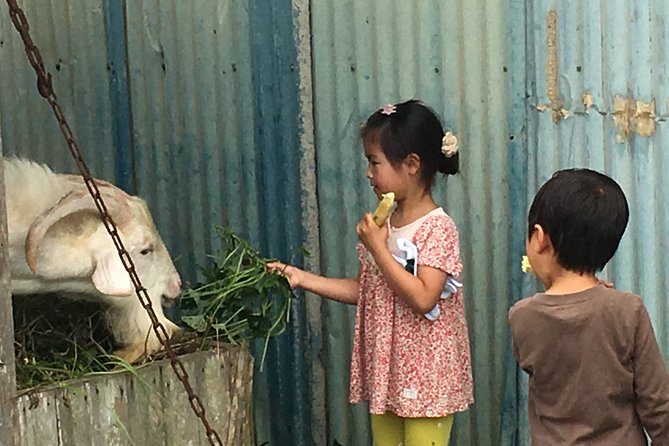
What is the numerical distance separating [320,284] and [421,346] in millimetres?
392

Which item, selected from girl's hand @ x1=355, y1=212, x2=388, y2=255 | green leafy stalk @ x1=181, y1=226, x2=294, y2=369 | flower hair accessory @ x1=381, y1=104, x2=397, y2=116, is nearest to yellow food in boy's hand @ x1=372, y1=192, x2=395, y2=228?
girl's hand @ x1=355, y1=212, x2=388, y2=255

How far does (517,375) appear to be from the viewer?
4262mm

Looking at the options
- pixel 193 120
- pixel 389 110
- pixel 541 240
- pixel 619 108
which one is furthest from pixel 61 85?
pixel 541 240

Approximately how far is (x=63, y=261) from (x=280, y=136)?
3.93ft

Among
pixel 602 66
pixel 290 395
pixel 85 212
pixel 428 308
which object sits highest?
pixel 602 66

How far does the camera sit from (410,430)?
3768mm

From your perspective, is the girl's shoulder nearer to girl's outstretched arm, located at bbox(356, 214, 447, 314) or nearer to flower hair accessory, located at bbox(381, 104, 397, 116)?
girl's outstretched arm, located at bbox(356, 214, 447, 314)

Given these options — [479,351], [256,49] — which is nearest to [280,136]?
[256,49]

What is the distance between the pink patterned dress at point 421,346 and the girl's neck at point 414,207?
0.08 feet

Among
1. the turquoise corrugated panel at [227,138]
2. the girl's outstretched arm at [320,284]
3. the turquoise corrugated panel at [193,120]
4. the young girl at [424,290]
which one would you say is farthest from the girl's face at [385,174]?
the turquoise corrugated panel at [193,120]

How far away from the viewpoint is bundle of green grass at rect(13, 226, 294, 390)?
3744 mm

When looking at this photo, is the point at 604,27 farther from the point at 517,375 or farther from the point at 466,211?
the point at 517,375

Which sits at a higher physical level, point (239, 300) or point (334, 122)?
point (334, 122)

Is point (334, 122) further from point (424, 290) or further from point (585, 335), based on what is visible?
point (585, 335)
